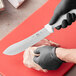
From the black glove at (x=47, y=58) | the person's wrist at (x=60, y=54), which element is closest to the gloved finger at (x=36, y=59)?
the black glove at (x=47, y=58)

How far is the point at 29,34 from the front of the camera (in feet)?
3.08

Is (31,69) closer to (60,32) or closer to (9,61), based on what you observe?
(9,61)

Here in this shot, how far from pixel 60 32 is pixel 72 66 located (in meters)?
0.19

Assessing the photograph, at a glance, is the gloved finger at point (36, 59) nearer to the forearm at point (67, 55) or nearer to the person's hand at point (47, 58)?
the person's hand at point (47, 58)

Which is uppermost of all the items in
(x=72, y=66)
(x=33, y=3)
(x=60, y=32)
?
(x=33, y=3)

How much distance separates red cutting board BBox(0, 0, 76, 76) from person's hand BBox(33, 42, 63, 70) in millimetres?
65

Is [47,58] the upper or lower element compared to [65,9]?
lower

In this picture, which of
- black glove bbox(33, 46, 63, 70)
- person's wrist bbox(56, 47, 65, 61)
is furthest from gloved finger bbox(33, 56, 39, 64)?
person's wrist bbox(56, 47, 65, 61)

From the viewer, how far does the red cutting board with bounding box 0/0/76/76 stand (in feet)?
2.86

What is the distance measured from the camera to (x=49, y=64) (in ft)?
2.62

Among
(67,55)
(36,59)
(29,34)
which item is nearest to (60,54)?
(67,55)

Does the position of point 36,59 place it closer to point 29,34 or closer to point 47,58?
point 47,58

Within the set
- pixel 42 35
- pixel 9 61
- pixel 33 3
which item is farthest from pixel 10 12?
pixel 42 35

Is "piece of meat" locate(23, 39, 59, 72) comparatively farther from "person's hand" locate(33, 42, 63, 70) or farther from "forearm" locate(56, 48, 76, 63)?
"forearm" locate(56, 48, 76, 63)
